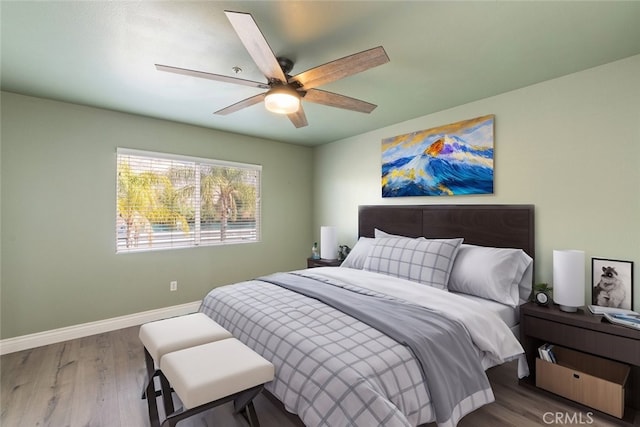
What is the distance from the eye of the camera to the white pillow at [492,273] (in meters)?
2.45

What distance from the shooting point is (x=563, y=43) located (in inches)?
80.4

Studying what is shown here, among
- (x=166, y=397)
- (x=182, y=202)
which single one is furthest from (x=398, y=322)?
(x=182, y=202)

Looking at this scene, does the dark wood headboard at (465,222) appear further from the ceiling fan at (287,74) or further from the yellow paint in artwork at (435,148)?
the ceiling fan at (287,74)

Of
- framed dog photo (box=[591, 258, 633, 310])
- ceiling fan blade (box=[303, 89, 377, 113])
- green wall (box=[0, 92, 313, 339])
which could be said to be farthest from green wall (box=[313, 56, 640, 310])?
green wall (box=[0, 92, 313, 339])

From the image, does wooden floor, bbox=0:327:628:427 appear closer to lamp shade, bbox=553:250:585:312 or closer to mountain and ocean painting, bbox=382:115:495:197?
lamp shade, bbox=553:250:585:312

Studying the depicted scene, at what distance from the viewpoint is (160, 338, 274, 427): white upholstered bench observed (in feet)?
4.65

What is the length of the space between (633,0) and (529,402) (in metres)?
2.53

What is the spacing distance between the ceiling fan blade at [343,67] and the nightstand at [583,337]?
2.13m

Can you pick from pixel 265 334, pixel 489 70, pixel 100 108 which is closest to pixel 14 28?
pixel 100 108

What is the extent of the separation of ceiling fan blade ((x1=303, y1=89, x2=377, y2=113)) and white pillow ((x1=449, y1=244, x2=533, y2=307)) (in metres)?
1.59

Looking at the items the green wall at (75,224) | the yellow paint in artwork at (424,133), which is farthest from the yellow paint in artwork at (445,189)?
the green wall at (75,224)

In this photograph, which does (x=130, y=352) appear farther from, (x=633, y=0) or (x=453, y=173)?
(x=633, y=0)

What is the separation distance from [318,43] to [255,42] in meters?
0.57

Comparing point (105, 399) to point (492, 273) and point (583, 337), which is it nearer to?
point (492, 273)
